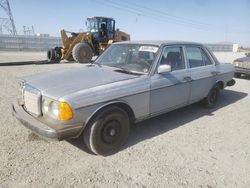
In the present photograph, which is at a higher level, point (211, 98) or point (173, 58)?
point (173, 58)

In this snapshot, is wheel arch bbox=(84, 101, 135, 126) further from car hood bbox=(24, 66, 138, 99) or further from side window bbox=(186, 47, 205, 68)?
side window bbox=(186, 47, 205, 68)

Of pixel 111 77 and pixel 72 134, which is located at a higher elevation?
pixel 111 77

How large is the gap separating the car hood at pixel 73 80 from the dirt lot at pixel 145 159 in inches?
38.4

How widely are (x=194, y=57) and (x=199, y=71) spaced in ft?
1.15

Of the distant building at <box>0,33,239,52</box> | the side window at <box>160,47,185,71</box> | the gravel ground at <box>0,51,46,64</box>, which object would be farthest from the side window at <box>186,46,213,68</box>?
the distant building at <box>0,33,239,52</box>

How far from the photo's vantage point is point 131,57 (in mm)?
4223

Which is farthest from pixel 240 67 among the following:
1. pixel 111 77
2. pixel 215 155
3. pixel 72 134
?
pixel 72 134

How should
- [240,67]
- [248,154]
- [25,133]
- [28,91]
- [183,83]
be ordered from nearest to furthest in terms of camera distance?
[28,91]
[248,154]
[25,133]
[183,83]
[240,67]

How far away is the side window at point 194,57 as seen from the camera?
4.71m

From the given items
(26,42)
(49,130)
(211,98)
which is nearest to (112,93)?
(49,130)

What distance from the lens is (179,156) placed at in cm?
338

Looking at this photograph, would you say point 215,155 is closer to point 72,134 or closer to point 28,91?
point 72,134

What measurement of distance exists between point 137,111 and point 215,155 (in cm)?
139

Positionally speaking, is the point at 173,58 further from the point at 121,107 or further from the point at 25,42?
the point at 25,42
